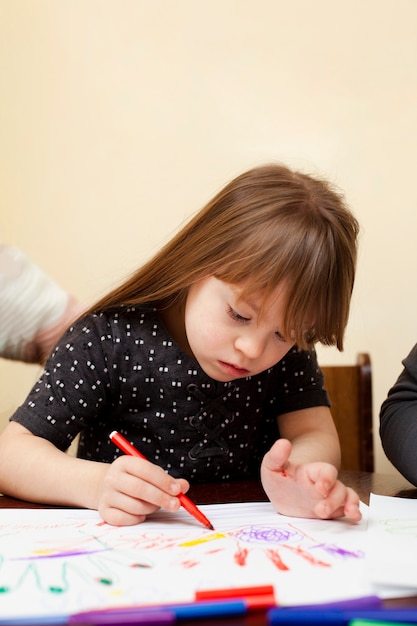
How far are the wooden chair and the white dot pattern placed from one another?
340mm

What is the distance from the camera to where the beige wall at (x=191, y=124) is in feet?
4.14

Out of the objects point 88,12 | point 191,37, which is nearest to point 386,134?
→ point 191,37

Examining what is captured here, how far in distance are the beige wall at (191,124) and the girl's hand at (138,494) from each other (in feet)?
2.60

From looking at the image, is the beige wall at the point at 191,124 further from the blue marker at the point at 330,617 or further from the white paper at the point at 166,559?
the blue marker at the point at 330,617

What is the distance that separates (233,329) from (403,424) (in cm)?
23

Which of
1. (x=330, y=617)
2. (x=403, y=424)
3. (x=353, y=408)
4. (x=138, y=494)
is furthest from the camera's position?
(x=353, y=408)

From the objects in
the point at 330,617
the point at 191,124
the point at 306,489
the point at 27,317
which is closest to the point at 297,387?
the point at 306,489

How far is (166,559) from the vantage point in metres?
0.44

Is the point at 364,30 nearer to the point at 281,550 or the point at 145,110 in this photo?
the point at 145,110

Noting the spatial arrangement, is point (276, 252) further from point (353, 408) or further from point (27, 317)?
point (353, 408)

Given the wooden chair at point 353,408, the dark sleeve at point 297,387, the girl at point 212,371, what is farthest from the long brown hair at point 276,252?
the wooden chair at point 353,408

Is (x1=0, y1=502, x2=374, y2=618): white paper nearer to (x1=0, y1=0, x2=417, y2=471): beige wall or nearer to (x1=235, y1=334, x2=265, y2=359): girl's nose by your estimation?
(x1=235, y1=334, x2=265, y2=359): girl's nose

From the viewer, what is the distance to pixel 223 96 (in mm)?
1352

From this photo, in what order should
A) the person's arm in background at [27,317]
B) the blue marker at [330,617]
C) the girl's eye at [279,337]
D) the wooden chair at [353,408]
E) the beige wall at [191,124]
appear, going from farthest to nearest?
the beige wall at [191,124] → the wooden chair at [353,408] → the person's arm in background at [27,317] → the girl's eye at [279,337] → the blue marker at [330,617]
